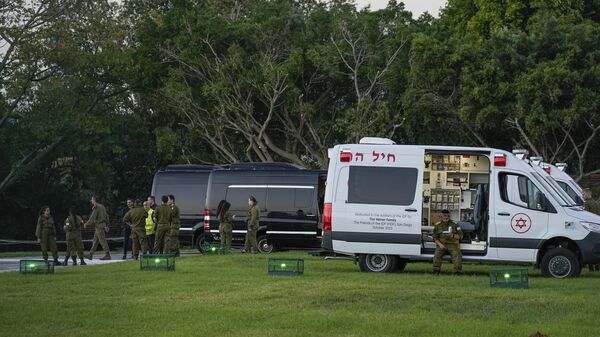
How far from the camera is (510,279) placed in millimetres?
20609

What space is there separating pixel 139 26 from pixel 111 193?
976 cm

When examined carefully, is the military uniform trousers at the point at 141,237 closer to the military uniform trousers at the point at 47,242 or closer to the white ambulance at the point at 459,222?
the military uniform trousers at the point at 47,242

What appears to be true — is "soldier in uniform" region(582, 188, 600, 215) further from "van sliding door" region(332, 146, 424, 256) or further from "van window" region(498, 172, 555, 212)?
"van sliding door" region(332, 146, 424, 256)

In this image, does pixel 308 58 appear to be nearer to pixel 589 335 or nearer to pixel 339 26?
pixel 339 26

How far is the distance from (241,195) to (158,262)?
11.9m

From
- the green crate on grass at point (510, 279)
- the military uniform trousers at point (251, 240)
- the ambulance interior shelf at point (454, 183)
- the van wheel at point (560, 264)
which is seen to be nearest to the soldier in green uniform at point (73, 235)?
the military uniform trousers at point (251, 240)

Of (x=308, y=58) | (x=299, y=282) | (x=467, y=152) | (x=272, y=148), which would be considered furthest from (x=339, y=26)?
(x=299, y=282)

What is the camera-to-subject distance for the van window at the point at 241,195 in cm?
3651

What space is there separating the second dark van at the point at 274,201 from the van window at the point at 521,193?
11903mm

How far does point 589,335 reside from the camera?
14641mm

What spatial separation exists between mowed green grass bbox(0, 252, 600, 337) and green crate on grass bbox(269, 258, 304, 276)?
52cm

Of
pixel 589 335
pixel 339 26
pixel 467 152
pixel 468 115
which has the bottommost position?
pixel 589 335

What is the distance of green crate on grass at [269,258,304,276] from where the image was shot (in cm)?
2328

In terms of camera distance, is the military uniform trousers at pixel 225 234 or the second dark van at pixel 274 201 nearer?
the military uniform trousers at pixel 225 234
